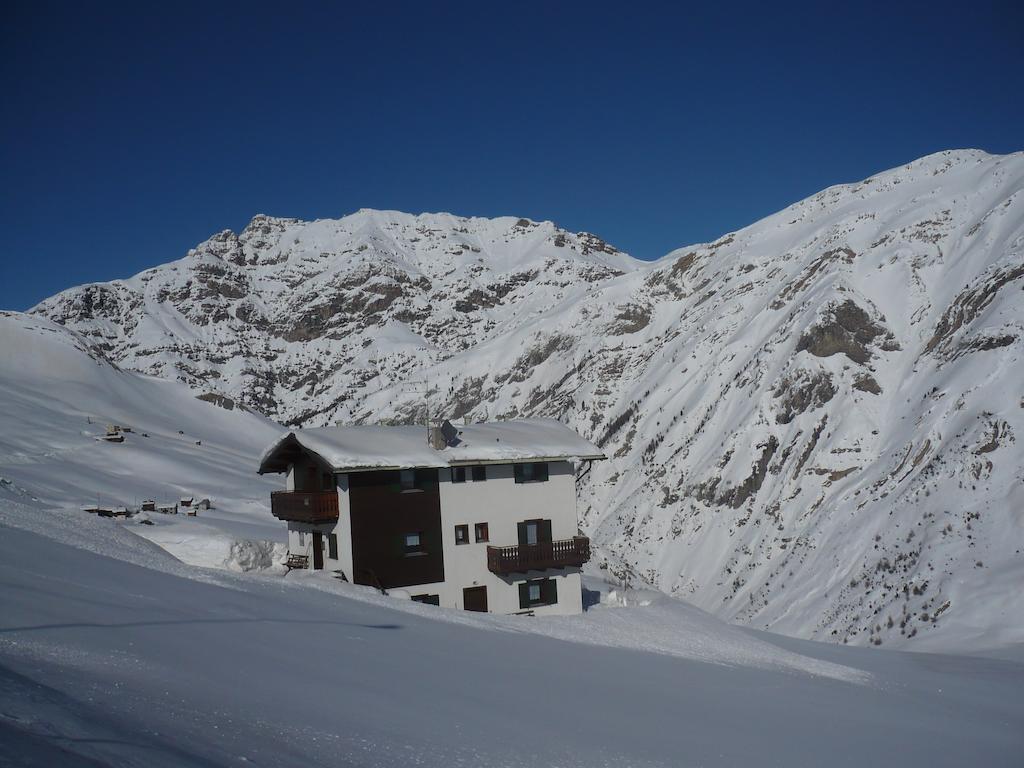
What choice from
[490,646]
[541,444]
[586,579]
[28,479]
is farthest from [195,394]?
[490,646]

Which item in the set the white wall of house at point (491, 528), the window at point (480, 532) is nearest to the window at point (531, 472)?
the white wall of house at point (491, 528)

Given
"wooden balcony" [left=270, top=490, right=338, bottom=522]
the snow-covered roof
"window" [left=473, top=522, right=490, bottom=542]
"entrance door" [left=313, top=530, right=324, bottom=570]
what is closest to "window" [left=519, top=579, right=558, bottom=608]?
"window" [left=473, top=522, right=490, bottom=542]

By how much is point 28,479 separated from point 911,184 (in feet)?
263

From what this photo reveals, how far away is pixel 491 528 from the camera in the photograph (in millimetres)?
31000

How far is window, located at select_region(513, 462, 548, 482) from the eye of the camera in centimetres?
3188

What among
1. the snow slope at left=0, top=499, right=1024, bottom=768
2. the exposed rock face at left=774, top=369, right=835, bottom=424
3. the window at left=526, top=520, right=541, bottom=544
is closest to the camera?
the snow slope at left=0, top=499, right=1024, bottom=768

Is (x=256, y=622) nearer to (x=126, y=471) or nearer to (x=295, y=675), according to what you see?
(x=295, y=675)

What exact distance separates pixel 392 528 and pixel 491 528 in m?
4.16

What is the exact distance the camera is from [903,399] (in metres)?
53.2

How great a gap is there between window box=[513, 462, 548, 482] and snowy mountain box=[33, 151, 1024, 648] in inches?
584

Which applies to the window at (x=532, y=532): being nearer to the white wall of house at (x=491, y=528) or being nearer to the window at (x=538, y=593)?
the white wall of house at (x=491, y=528)

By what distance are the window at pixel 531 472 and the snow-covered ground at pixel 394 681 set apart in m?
8.15

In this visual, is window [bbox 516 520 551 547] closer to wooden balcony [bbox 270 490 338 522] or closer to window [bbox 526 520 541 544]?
window [bbox 526 520 541 544]

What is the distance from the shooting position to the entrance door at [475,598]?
29.8 m
